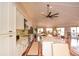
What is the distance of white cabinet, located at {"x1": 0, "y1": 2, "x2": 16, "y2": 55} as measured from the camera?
107 centimetres

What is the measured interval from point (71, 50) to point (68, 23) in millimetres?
339

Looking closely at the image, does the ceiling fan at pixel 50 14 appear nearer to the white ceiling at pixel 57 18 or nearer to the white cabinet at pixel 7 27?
the white ceiling at pixel 57 18

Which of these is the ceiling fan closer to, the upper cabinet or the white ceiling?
the white ceiling

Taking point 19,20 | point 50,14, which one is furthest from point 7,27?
point 50,14

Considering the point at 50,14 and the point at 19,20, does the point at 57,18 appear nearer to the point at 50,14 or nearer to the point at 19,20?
the point at 50,14

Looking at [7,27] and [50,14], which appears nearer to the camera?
[7,27]

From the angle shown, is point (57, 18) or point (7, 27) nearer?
point (7, 27)

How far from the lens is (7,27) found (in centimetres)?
112

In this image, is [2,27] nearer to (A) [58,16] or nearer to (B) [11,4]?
(B) [11,4]

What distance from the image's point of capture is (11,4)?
3.58 feet

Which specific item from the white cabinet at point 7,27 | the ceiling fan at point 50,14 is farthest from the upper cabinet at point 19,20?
the ceiling fan at point 50,14

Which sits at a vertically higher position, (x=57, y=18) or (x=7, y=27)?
(x=57, y=18)

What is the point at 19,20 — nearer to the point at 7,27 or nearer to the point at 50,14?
the point at 7,27

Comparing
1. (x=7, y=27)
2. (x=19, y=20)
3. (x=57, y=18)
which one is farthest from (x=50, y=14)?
(x=7, y=27)
